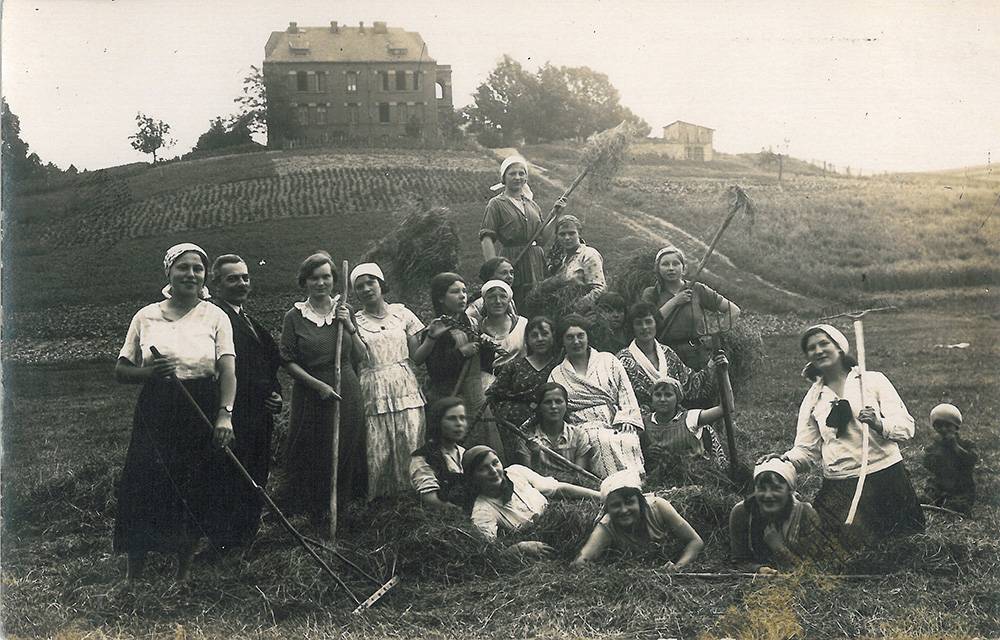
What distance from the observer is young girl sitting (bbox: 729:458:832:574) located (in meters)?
4.75

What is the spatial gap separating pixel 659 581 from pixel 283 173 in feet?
11.1

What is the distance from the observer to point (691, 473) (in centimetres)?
506

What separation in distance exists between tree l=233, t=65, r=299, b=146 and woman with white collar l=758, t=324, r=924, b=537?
11.5 feet

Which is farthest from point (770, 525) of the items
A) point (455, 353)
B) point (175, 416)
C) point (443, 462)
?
point (175, 416)

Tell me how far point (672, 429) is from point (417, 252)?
6.03 ft

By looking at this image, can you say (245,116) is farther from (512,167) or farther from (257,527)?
(257,527)

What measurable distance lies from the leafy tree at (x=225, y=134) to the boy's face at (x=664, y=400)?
299cm

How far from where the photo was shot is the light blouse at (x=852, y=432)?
4.91 metres

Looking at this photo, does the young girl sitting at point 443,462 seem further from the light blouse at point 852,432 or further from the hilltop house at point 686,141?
the hilltop house at point 686,141

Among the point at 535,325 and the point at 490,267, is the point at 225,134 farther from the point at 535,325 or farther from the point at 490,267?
the point at 535,325

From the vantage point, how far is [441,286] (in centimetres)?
505

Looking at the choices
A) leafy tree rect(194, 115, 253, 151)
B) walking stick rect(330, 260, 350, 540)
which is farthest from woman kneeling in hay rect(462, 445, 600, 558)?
leafy tree rect(194, 115, 253, 151)

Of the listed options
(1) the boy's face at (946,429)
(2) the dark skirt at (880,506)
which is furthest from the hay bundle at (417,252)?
(1) the boy's face at (946,429)

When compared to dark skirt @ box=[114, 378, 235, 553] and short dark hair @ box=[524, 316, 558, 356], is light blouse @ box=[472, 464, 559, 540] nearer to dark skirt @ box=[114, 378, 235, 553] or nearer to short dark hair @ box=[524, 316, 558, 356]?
short dark hair @ box=[524, 316, 558, 356]
